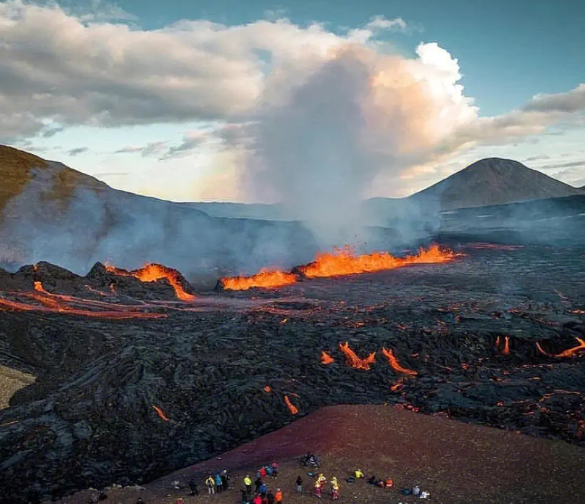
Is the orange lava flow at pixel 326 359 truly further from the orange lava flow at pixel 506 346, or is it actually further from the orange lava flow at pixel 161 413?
the orange lava flow at pixel 506 346

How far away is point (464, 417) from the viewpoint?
32312mm

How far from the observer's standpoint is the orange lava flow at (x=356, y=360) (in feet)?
140

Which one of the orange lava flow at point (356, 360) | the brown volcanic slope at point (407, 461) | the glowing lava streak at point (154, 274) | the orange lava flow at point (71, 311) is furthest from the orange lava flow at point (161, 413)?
the glowing lava streak at point (154, 274)

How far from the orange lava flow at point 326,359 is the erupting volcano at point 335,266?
3845 centimetres

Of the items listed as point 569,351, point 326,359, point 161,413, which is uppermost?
point 569,351

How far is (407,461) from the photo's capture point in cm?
2528

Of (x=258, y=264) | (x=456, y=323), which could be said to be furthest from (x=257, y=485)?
(x=258, y=264)

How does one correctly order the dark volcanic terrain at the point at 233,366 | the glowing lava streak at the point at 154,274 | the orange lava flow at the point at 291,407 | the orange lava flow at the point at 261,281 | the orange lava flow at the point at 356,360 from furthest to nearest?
the orange lava flow at the point at 261,281, the glowing lava streak at the point at 154,274, the orange lava flow at the point at 356,360, the orange lava flow at the point at 291,407, the dark volcanic terrain at the point at 233,366

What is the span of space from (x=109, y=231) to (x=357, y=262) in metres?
63.3

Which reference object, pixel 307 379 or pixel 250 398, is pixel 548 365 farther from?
pixel 250 398

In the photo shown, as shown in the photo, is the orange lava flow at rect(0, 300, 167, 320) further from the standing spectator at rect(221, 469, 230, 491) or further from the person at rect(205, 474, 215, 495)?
the person at rect(205, 474, 215, 495)

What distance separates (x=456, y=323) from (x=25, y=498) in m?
38.3

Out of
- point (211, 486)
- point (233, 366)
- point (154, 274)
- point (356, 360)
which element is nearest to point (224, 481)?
point (211, 486)

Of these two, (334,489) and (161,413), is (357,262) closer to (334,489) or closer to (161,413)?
(161,413)
